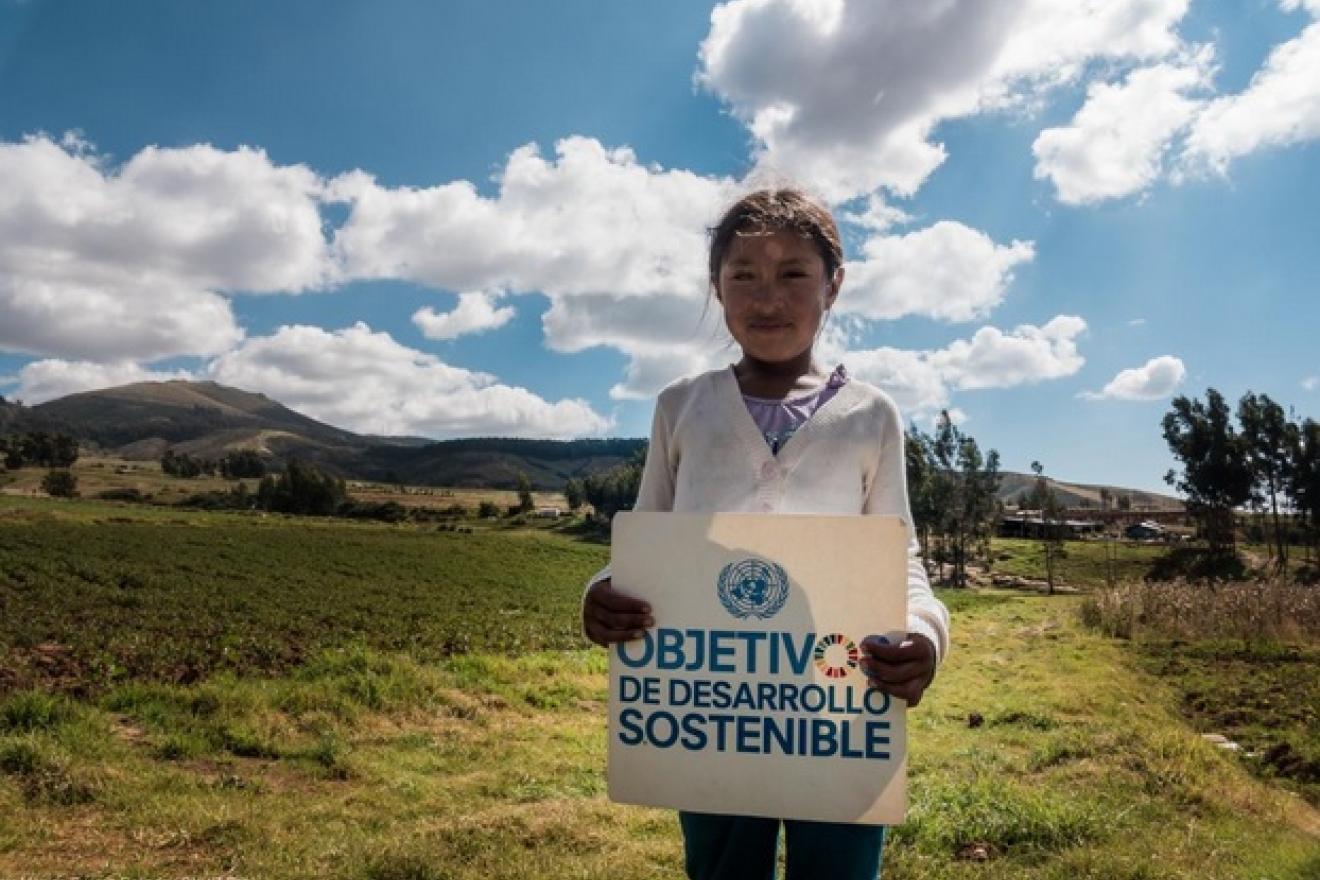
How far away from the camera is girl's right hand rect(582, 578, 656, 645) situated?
1.66 meters

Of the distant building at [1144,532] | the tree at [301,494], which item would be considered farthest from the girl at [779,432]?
the tree at [301,494]

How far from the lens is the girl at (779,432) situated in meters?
1.82

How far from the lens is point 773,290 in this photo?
1.89m

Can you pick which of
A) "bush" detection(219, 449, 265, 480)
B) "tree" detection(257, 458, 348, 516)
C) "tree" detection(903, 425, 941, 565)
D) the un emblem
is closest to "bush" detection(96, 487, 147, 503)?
"tree" detection(257, 458, 348, 516)

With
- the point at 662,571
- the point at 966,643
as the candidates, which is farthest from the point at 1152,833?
the point at 966,643

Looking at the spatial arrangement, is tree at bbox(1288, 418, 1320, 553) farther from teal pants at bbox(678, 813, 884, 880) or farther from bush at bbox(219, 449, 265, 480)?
bush at bbox(219, 449, 265, 480)

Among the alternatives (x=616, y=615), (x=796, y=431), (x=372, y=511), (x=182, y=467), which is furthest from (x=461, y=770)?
(x=182, y=467)

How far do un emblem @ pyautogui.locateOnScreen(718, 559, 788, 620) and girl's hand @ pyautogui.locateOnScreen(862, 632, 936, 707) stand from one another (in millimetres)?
192

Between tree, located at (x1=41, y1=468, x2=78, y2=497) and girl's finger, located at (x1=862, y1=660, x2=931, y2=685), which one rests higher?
girl's finger, located at (x1=862, y1=660, x2=931, y2=685)

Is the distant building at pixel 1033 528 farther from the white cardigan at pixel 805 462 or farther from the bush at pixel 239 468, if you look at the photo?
the bush at pixel 239 468

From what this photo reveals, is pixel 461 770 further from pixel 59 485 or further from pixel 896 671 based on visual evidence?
pixel 59 485

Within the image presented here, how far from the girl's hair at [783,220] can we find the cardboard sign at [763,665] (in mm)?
680

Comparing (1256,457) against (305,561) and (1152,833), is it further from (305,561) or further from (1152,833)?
(1152,833)

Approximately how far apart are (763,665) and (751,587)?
0.15m
